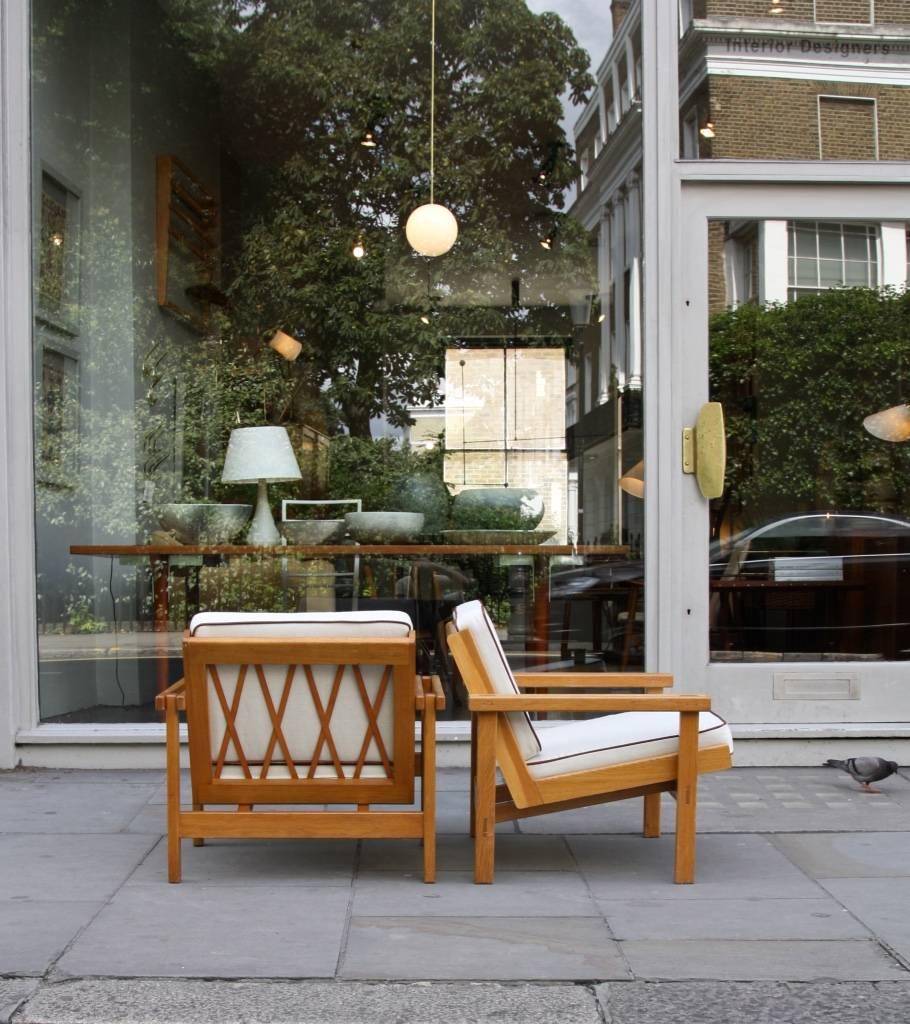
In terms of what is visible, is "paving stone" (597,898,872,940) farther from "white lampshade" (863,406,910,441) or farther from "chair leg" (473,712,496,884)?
"white lampshade" (863,406,910,441)

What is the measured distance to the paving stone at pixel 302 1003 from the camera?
2.88m

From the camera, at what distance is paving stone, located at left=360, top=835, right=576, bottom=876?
421cm

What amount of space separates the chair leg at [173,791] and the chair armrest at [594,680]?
1.24 metres

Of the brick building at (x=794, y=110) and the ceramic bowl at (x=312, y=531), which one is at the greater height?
the brick building at (x=794, y=110)

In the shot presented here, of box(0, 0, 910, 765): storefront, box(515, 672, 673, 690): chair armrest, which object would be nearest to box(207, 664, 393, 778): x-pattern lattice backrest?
box(515, 672, 673, 690): chair armrest

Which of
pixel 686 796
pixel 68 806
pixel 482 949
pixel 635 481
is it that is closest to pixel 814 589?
pixel 635 481

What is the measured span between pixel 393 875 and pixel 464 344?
677cm

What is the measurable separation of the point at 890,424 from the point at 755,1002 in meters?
3.71

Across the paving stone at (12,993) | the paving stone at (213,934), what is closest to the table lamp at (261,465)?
the paving stone at (213,934)

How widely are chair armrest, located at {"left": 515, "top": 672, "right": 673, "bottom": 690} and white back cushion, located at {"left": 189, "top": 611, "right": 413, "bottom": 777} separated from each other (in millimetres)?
748

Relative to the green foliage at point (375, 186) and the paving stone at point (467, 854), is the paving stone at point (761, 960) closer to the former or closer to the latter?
the paving stone at point (467, 854)

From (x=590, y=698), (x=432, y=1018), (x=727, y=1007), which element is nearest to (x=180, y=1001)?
(x=432, y=1018)

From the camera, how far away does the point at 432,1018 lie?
2898mm

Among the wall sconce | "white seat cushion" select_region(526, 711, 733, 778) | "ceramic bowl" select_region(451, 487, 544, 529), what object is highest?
the wall sconce
